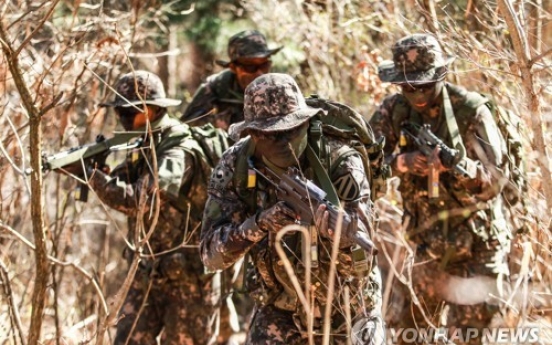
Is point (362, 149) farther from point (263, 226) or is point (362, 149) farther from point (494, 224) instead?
point (494, 224)

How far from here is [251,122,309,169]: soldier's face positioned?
5.11m

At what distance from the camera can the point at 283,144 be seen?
5.11 metres

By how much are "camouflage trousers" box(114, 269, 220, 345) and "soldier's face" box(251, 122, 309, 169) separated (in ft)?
7.63

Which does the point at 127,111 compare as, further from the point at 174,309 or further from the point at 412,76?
the point at 412,76

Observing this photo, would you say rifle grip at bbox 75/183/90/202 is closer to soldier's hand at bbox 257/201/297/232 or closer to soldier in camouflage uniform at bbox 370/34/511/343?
soldier in camouflage uniform at bbox 370/34/511/343

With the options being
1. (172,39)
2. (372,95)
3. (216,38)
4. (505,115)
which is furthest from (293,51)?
(505,115)

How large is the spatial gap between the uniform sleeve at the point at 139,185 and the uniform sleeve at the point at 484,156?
6.34 ft

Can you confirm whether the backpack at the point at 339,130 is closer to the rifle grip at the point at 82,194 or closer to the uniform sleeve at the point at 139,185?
the uniform sleeve at the point at 139,185

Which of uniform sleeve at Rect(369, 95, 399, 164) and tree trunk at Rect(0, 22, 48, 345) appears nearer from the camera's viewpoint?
tree trunk at Rect(0, 22, 48, 345)

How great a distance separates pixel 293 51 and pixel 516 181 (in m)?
6.89

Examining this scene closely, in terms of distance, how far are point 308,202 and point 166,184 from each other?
2.11 m

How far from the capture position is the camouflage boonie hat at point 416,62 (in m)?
7.01

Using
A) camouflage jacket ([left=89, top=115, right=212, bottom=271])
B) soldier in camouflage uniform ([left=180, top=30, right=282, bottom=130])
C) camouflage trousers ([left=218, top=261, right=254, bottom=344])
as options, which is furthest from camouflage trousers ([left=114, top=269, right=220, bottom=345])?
soldier in camouflage uniform ([left=180, top=30, right=282, bottom=130])

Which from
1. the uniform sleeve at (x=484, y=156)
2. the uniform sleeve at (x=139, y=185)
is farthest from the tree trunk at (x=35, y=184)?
the uniform sleeve at (x=484, y=156)
